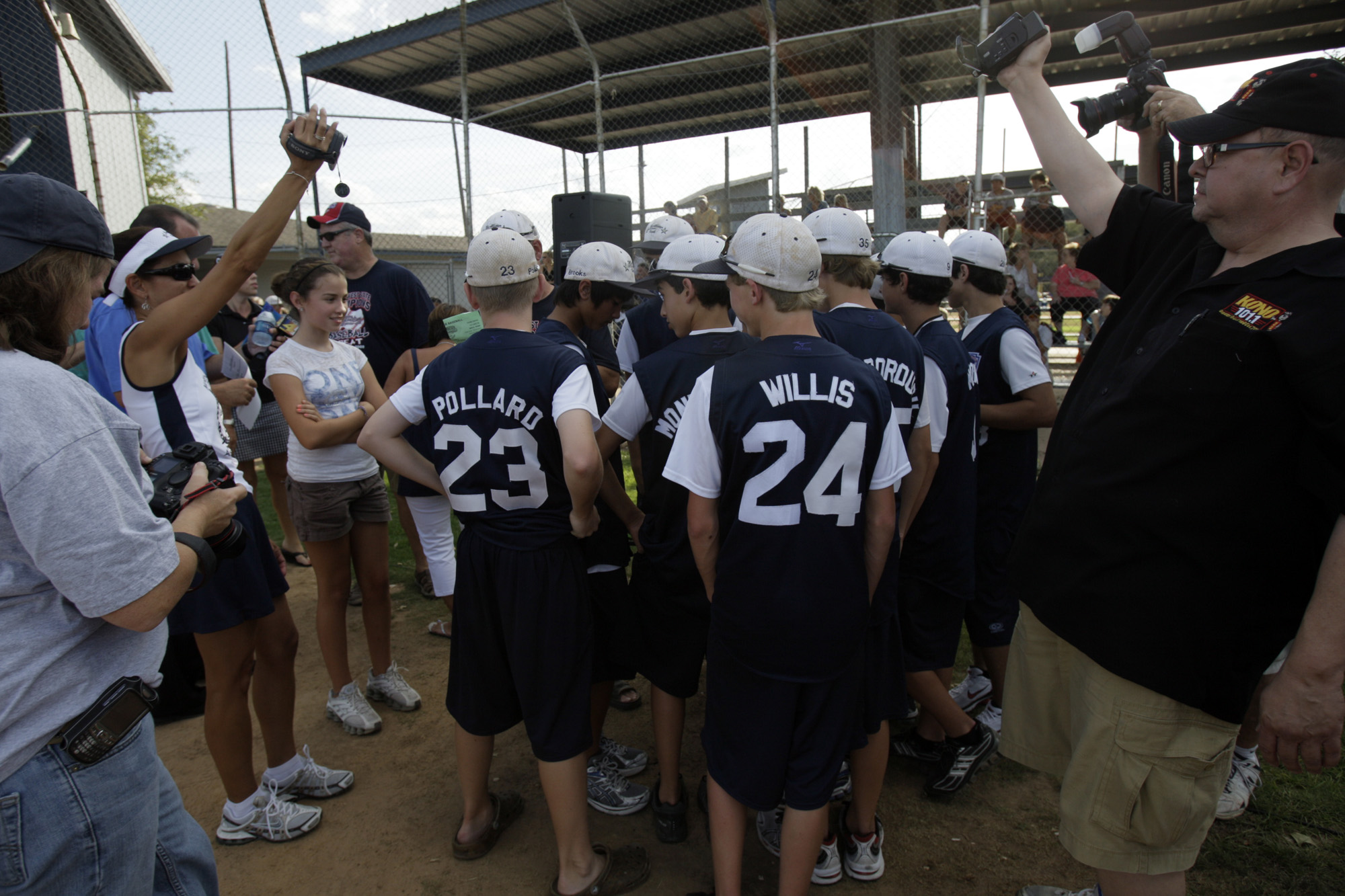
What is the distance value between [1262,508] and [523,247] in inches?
86.2

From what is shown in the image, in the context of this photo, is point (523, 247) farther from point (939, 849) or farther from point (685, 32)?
point (685, 32)

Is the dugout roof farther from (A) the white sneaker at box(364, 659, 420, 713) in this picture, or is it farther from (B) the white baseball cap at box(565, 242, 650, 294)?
(A) the white sneaker at box(364, 659, 420, 713)

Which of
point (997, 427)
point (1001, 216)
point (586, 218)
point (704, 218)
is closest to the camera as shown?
point (997, 427)

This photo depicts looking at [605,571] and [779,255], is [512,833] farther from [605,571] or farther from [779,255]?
[779,255]

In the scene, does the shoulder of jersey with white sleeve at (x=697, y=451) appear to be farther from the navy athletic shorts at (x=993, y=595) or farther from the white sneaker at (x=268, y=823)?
the white sneaker at (x=268, y=823)

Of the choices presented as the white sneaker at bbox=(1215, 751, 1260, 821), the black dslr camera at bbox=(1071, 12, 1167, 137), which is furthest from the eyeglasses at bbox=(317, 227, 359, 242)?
the white sneaker at bbox=(1215, 751, 1260, 821)

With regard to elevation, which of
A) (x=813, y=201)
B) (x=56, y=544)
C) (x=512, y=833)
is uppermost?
(x=813, y=201)

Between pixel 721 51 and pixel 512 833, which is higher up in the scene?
pixel 721 51

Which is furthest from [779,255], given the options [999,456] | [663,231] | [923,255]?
[663,231]

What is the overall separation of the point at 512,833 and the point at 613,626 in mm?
904

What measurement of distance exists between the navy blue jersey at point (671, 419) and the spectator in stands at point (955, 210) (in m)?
7.40

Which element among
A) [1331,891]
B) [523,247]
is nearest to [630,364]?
[523,247]

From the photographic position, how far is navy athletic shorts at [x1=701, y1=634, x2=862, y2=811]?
2.11m

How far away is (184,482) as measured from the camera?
166 centimetres
